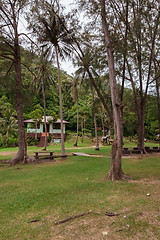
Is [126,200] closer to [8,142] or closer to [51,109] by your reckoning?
[8,142]

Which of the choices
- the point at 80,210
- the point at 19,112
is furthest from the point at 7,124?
the point at 80,210

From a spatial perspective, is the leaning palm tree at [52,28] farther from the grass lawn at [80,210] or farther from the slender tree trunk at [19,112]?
the grass lawn at [80,210]

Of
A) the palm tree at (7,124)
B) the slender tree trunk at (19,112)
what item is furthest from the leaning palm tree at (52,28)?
the palm tree at (7,124)

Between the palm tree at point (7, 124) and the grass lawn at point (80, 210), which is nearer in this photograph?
the grass lawn at point (80, 210)

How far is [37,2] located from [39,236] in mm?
11675

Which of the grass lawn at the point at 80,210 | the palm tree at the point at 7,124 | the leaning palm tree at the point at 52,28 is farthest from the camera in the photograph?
the palm tree at the point at 7,124

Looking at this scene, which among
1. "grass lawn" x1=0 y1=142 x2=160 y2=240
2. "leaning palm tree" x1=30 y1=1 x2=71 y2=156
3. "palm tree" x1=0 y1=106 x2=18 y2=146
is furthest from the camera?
"palm tree" x1=0 y1=106 x2=18 y2=146

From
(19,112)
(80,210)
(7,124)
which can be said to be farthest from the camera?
(7,124)

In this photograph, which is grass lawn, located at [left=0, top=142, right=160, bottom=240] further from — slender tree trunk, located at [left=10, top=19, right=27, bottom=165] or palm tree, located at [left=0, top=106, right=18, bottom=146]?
palm tree, located at [left=0, top=106, right=18, bottom=146]

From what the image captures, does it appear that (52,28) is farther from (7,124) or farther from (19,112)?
(7,124)

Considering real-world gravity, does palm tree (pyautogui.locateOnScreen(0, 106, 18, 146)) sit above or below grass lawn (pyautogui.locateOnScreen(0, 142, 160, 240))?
above

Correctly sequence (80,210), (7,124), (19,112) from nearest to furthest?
(80,210), (19,112), (7,124)

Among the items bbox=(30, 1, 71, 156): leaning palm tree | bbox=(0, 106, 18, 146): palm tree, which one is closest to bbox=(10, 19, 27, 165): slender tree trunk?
bbox=(30, 1, 71, 156): leaning palm tree

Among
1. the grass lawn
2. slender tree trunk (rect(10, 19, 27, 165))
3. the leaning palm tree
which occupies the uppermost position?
the leaning palm tree
